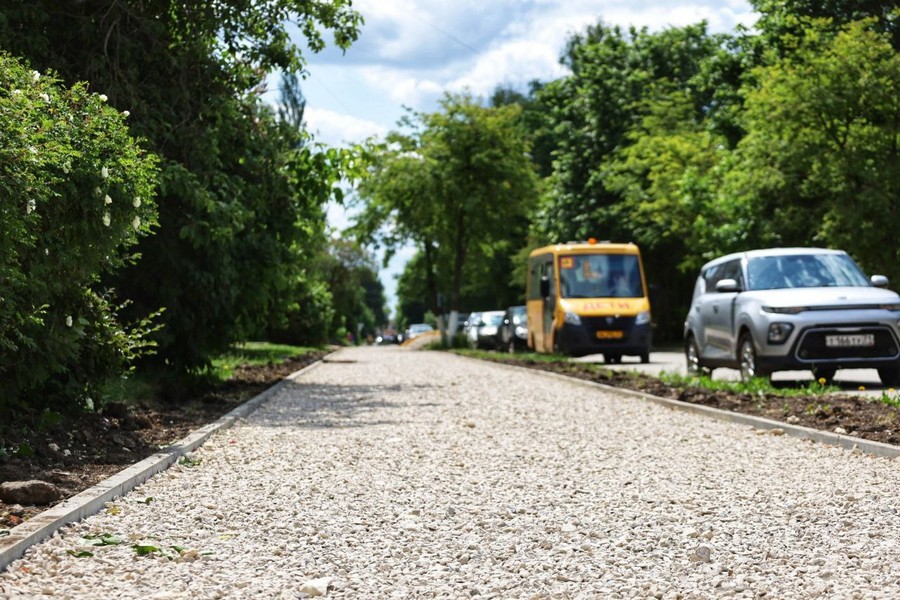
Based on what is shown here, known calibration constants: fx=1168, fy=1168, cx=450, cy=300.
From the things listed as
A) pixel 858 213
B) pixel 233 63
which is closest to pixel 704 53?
pixel 858 213

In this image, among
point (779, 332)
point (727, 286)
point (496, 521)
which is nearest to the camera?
point (496, 521)

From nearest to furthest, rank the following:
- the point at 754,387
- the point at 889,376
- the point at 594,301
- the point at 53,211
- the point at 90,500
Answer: the point at 90,500 → the point at 53,211 → the point at 754,387 → the point at 889,376 → the point at 594,301

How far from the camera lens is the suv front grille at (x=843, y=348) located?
1480 centimetres

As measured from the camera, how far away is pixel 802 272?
1616 cm

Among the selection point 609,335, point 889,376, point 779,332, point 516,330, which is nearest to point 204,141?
point 779,332

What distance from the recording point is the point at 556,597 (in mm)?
4766

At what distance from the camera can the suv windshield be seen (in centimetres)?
1598

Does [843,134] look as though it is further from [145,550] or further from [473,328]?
[145,550]

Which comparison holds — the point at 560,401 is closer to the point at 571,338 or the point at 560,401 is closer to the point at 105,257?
the point at 105,257

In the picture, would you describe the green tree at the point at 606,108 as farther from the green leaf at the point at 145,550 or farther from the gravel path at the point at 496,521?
the green leaf at the point at 145,550

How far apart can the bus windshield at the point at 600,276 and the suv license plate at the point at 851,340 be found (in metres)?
13.6

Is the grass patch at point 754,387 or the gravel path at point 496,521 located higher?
the grass patch at point 754,387

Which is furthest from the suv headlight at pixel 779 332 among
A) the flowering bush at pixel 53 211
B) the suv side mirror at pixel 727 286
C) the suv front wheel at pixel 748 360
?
the flowering bush at pixel 53 211

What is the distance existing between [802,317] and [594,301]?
43.2 feet
